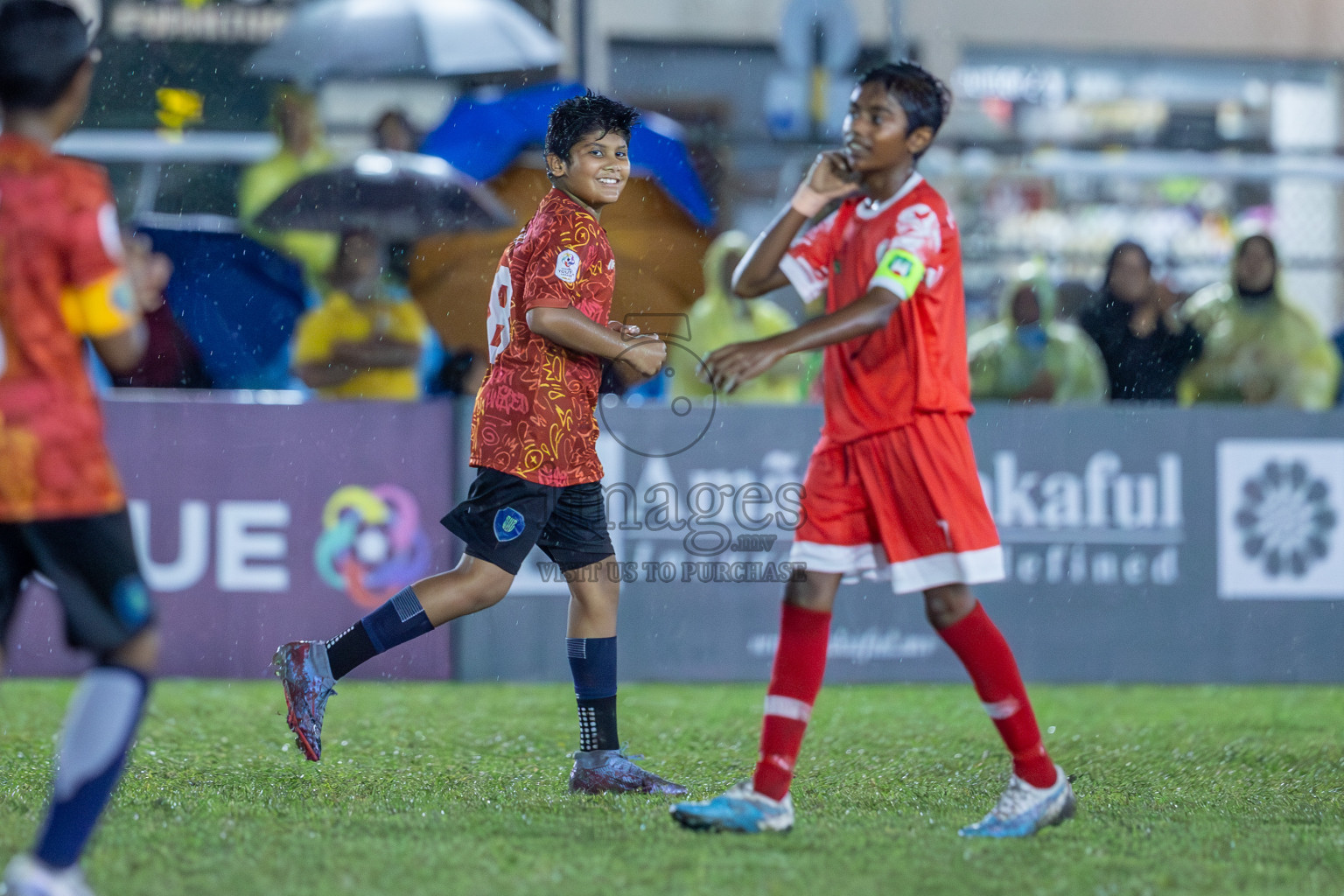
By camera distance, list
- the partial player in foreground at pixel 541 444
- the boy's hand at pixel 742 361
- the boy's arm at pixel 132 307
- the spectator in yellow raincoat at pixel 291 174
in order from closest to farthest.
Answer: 1. the boy's arm at pixel 132 307
2. the boy's hand at pixel 742 361
3. the partial player in foreground at pixel 541 444
4. the spectator in yellow raincoat at pixel 291 174

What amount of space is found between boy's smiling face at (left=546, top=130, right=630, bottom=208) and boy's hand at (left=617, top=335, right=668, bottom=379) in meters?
0.45

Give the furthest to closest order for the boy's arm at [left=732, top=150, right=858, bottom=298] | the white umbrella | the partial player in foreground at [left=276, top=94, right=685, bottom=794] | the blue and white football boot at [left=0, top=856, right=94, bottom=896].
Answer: the white umbrella, the partial player in foreground at [left=276, top=94, right=685, bottom=794], the boy's arm at [left=732, top=150, right=858, bottom=298], the blue and white football boot at [left=0, top=856, right=94, bottom=896]

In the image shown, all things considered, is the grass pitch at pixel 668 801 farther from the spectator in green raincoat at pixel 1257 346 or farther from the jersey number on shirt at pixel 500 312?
the spectator in green raincoat at pixel 1257 346

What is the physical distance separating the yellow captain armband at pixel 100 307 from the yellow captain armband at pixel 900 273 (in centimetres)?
172

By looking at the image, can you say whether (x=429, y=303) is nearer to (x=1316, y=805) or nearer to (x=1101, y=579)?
(x=1101, y=579)

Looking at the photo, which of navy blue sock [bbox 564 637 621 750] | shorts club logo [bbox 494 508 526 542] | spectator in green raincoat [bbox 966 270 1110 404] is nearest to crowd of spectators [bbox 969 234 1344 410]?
spectator in green raincoat [bbox 966 270 1110 404]

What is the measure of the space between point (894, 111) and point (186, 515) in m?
4.15

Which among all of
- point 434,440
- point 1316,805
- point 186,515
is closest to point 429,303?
point 434,440

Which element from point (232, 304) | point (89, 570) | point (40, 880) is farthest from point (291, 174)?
point (40, 880)

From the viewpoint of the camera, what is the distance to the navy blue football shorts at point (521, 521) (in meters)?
4.34

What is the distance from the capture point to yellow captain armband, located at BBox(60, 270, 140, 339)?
2.91 metres

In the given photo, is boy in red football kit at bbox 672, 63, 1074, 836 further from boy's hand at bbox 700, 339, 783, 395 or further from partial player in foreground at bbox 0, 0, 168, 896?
partial player in foreground at bbox 0, 0, 168, 896

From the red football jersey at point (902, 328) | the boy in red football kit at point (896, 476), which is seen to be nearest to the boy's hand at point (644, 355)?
the boy in red football kit at point (896, 476)

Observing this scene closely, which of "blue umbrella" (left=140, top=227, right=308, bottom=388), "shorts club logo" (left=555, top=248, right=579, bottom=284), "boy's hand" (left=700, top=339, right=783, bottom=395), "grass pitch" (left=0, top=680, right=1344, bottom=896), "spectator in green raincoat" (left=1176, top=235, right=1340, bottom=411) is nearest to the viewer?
"grass pitch" (left=0, top=680, right=1344, bottom=896)
